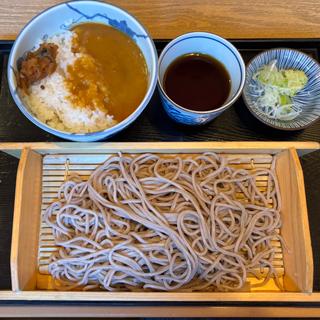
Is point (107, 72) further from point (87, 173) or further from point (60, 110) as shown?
point (87, 173)

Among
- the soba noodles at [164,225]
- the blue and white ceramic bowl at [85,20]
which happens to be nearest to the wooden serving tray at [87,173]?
the soba noodles at [164,225]

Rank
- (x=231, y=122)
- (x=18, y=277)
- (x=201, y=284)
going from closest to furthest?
(x=18, y=277)
(x=201, y=284)
(x=231, y=122)

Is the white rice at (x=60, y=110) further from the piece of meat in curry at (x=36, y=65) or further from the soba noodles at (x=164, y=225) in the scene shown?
the soba noodles at (x=164, y=225)

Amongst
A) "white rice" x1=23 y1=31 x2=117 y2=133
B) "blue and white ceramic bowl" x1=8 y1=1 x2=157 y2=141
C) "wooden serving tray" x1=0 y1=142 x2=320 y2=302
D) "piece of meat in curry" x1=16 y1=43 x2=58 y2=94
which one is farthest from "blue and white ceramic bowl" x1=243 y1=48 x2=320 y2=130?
"piece of meat in curry" x1=16 y1=43 x2=58 y2=94

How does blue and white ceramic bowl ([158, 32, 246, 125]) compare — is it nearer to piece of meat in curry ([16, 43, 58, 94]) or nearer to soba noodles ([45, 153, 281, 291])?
soba noodles ([45, 153, 281, 291])

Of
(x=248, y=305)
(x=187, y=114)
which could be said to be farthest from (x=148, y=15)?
(x=248, y=305)

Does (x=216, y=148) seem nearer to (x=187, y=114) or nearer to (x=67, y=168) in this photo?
(x=187, y=114)
